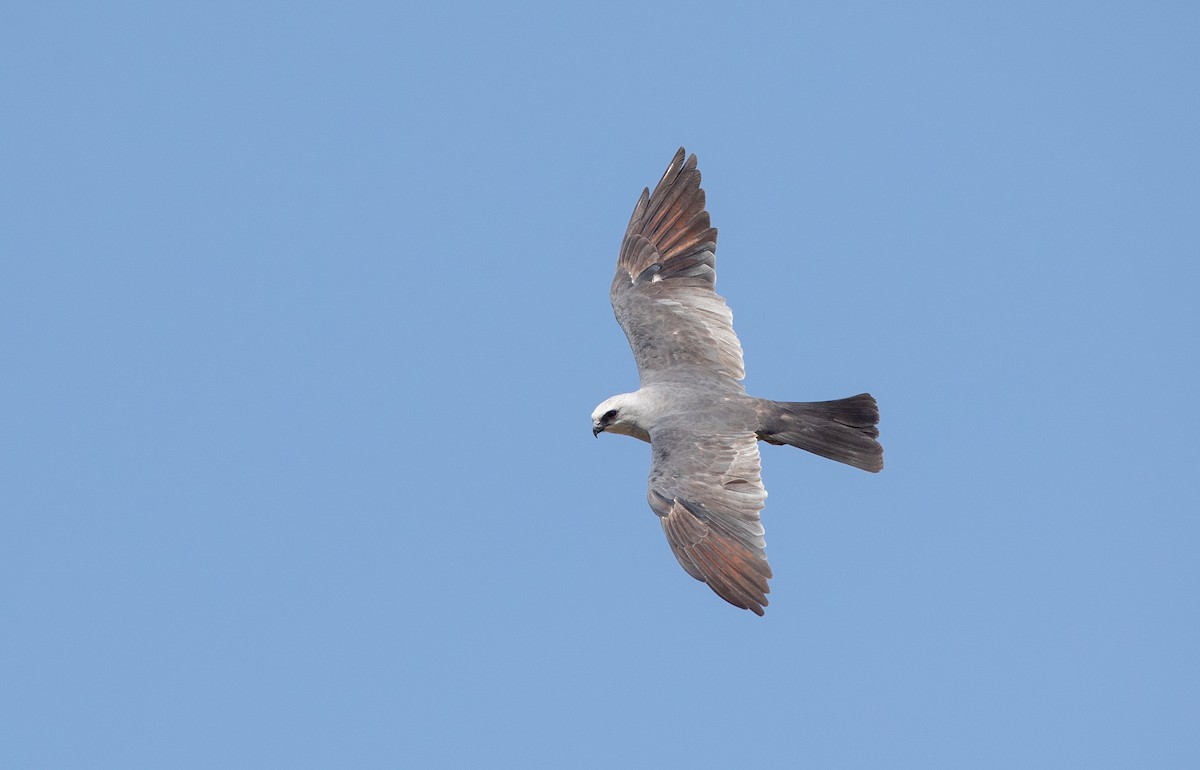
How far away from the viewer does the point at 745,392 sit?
16656 mm

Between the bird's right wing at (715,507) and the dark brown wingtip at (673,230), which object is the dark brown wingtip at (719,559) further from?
the dark brown wingtip at (673,230)

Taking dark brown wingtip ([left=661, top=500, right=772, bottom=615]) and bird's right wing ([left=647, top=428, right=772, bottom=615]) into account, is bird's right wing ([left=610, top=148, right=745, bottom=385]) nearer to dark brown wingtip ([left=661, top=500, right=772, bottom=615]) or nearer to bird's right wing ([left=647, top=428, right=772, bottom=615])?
bird's right wing ([left=647, top=428, right=772, bottom=615])

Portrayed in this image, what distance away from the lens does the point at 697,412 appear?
52.7 ft

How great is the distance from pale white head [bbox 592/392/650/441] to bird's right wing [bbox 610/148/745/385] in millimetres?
754

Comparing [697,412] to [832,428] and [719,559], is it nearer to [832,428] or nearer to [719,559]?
[832,428]

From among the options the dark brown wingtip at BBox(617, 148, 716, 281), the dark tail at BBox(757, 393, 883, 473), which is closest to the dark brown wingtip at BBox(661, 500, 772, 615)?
the dark tail at BBox(757, 393, 883, 473)

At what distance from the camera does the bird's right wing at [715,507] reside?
14227 mm

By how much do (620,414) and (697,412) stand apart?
885 mm

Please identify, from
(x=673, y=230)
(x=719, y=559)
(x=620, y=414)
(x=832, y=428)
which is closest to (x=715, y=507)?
(x=719, y=559)

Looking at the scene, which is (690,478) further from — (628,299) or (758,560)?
(628,299)

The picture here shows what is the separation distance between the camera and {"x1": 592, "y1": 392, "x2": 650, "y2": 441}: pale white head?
1641 centimetres

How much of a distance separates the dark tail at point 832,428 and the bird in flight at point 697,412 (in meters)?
0.01

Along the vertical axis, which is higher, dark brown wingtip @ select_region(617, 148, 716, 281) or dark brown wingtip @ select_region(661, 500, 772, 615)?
dark brown wingtip @ select_region(617, 148, 716, 281)

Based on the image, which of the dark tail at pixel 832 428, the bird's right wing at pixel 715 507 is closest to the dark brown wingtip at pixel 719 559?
the bird's right wing at pixel 715 507
